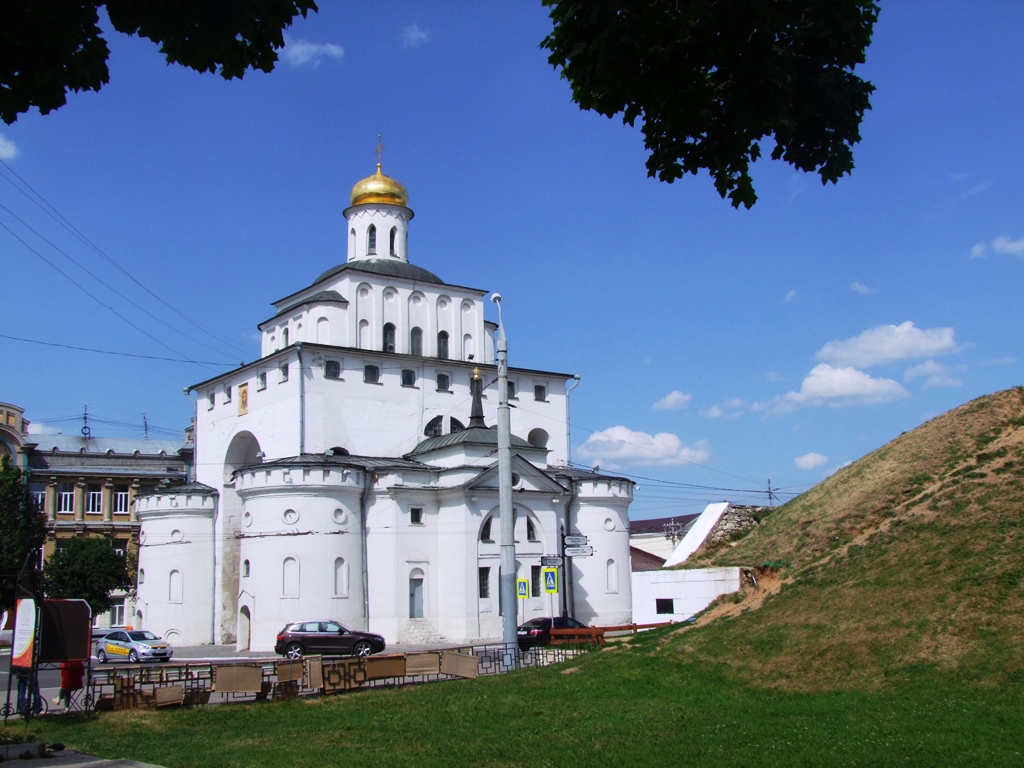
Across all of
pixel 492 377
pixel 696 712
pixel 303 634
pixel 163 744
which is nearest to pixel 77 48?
pixel 163 744

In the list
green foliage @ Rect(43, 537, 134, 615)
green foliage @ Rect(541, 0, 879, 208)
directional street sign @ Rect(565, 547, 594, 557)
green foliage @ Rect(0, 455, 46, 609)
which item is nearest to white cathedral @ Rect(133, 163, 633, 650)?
green foliage @ Rect(0, 455, 46, 609)

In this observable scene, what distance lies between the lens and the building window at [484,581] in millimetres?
37375

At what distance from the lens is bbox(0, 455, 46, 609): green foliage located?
4238 centimetres

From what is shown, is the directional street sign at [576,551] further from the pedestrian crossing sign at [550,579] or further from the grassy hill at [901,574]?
the grassy hill at [901,574]

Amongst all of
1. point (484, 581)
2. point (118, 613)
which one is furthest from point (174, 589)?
point (118, 613)

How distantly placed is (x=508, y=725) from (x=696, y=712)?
8.53 ft

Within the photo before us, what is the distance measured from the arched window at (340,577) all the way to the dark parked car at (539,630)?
7.61 m

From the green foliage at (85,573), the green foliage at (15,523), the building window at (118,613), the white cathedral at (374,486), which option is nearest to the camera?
the white cathedral at (374,486)

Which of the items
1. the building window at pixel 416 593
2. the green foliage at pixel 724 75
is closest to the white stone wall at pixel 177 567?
the building window at pixel 416 593

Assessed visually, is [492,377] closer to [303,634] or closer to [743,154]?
[303,634]

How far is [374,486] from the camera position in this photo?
38031mm

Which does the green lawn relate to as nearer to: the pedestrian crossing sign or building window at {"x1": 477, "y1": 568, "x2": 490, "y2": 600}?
the pedestrian crossing sign

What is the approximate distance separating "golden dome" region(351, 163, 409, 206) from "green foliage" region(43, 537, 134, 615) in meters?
19.8

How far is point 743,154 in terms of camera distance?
691cm
